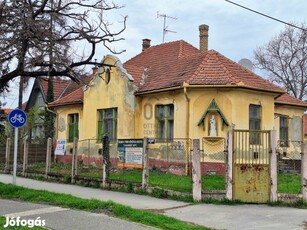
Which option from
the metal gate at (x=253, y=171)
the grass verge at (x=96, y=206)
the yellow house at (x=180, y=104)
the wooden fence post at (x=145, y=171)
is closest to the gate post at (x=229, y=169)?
the metal gate at (x=253, y=171)

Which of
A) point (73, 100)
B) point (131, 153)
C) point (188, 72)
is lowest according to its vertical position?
point (131, 153)

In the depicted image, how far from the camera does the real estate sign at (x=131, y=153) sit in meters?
15.3

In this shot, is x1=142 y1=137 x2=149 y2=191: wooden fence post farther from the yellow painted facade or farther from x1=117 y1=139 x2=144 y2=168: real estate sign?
the yellow painted facade

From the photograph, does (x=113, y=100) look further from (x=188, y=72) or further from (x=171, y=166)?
(x=171, y=166)

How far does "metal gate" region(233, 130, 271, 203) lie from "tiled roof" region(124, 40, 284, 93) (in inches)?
238

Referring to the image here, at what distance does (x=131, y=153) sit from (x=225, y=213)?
16.9ft

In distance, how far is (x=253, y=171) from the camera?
43.8 feet

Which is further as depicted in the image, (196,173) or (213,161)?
(213,161)

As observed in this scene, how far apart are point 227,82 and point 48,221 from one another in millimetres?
11714

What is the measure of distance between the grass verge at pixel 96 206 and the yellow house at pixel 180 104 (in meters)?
5.17

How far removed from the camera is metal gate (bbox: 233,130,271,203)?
13297mm

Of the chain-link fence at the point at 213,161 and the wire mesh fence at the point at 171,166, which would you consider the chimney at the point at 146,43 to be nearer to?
the wire mesh fence at the point at 171,166

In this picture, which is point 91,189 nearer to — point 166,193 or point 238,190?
point 166,193

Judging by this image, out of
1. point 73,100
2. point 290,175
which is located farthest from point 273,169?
point 73,100
